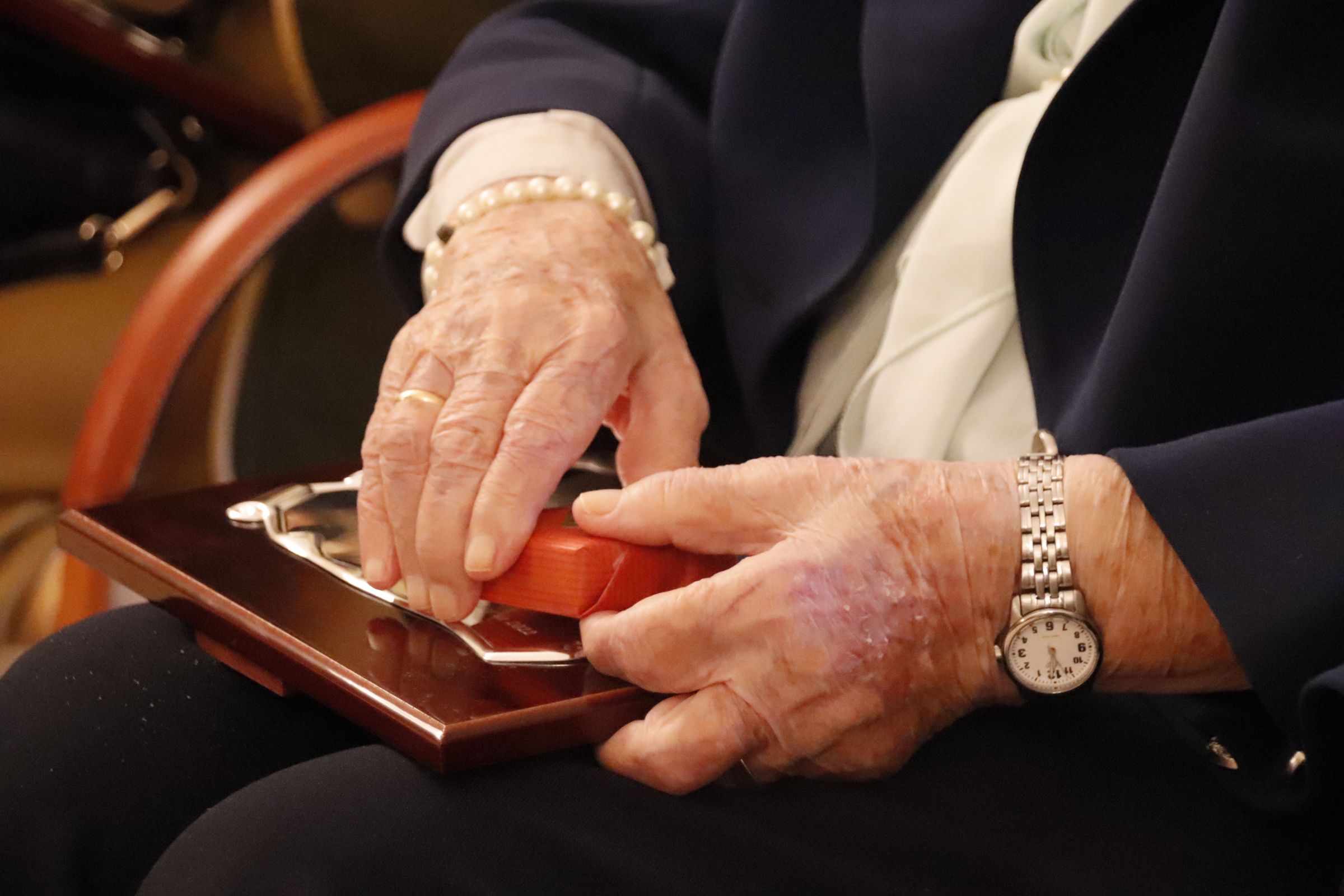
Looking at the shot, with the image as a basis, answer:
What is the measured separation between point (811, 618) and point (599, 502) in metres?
0.12

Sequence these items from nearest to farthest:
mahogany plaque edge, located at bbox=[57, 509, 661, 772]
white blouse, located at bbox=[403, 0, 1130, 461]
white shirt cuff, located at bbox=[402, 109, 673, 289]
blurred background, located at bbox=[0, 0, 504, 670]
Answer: mahogany plaque edge, located at bbox=[57, 509, 661, 772]
white blouse, located at bbox=[403, 0, 1130, 461]
white shirt cuff, located at bbox=[402, 109, 673, 289]
blurred background, located at bbox=[0, 0, 504, 670]

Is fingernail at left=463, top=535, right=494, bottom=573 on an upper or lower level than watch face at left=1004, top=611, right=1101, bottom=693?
upper

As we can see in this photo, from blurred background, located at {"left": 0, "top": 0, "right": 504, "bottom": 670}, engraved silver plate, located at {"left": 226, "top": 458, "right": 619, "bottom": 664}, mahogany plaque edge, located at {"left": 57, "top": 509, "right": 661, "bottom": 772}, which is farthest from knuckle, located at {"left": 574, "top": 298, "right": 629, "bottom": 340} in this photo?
blurred background, located at {"left": 0, "top": 0, "right": 504, "bottom": 670}

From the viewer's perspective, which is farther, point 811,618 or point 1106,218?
point 1106,218

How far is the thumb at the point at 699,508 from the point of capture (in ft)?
1.91

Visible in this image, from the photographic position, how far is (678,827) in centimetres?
55

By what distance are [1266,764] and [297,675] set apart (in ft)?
1.54

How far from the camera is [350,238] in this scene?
5.17ft

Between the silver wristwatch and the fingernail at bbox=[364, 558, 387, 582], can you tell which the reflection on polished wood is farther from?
the silver wristwatch

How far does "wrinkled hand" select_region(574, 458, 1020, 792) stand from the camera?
553 millimetres

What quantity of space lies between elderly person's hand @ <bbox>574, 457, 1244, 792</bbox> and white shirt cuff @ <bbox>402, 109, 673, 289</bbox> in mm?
327

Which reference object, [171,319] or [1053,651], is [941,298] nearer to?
[1053,651]

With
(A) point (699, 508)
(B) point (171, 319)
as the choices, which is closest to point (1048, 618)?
(A) point (699, 508)

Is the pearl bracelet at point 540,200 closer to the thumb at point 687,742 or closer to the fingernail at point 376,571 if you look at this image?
the fingernail at point 376,571
